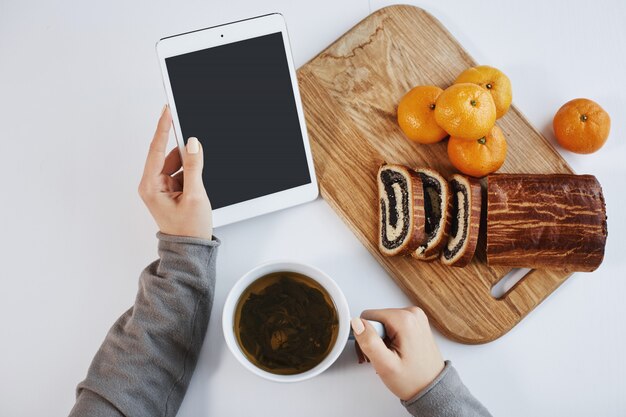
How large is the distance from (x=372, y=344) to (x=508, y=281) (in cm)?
44

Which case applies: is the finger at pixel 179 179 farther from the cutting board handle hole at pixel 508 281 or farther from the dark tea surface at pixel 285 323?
the cutting board handle hole at pixel 508 281

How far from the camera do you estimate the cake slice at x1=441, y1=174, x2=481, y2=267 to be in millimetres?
1053

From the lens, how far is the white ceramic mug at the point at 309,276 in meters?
0.86

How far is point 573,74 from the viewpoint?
1.23 metres

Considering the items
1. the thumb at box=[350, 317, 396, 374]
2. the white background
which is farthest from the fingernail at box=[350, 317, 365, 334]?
the white background

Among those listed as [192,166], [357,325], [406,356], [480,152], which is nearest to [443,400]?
[406,356]

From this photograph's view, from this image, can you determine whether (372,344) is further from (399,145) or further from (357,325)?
(399,145)

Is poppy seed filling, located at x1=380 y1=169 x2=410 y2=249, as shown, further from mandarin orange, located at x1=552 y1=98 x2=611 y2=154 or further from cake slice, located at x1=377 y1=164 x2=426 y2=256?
mandarin orange, located at x1=552 y1=98 x2=611 y2=154

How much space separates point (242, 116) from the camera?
1061 mm

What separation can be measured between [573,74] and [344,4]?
58 cm

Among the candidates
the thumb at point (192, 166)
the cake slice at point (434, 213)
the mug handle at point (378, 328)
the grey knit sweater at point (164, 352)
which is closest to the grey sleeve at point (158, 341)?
the grey knit sweater at point (164, 352)

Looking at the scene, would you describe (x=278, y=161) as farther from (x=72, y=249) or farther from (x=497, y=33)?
(x=497, y=33)

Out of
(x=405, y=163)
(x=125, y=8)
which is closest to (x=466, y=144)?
(x=405, y=163)

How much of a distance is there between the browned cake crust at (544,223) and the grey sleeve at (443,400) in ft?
0.89
